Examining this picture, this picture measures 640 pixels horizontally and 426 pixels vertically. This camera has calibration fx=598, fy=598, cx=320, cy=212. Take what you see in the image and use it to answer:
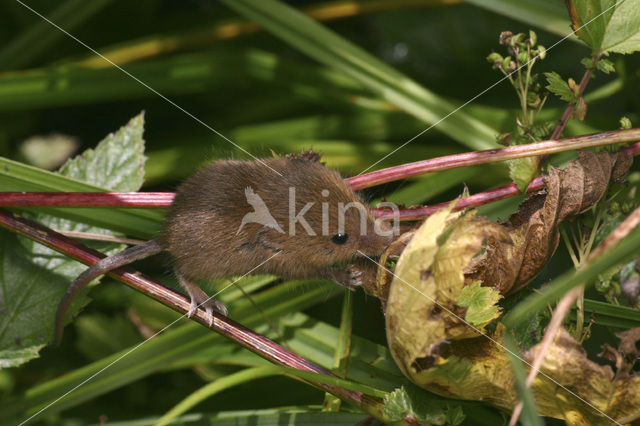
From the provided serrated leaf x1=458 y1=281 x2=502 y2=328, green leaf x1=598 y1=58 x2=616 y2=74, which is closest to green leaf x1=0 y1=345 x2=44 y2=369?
serrated leaf x1=458 y1=281 x2=502 y2=328

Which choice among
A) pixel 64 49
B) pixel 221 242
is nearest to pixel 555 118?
pixel 221 242

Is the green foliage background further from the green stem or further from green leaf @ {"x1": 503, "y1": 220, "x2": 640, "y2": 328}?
green leaf @ {"x1": 503, "y1": 220, "x2": 640, "y2": 328}

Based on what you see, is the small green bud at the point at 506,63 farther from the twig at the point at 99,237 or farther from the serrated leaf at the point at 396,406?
the twig at the point at 99,237

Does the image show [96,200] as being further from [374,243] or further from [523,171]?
[523,171]

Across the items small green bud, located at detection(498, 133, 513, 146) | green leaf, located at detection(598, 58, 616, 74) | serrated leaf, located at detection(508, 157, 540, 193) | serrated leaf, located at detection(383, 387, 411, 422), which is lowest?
Result: serrated leaf, located at detection(383, 387, 411, 422)

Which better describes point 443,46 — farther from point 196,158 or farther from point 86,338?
point 86,338

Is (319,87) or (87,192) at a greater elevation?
(319,87)

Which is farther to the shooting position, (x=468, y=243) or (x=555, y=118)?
(x=555, y=118)
